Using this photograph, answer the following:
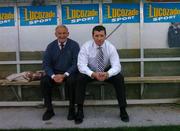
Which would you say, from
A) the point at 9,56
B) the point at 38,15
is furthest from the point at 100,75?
the point at 9,56

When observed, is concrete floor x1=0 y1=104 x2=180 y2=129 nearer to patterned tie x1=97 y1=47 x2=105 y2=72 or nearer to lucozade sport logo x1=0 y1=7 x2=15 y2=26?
patterned tie x1=97 y1=47 x2=105 y2=72

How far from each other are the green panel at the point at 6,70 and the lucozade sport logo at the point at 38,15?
32.0 inches

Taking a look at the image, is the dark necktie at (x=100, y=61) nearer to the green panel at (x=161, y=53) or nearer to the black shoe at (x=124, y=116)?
the black shoe at (x=124, y=116)

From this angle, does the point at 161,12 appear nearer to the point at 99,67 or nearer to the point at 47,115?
the point at 99,67

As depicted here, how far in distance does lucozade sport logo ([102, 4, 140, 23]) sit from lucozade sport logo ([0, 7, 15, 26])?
59.3 inches

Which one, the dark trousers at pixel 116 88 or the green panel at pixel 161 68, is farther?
the green panel at pixel 161 68

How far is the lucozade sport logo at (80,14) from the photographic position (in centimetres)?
694

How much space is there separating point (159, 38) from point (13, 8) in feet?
8.01

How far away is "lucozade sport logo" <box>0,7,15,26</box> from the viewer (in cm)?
701

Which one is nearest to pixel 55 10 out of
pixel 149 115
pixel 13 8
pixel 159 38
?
pixel 13 8

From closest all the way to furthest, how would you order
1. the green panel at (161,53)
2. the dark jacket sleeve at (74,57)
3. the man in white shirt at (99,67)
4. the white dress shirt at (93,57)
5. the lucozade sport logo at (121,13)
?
the man in white shirt at (99,67), the white dress shirt at (93,57), the dark jacket sleeve at (74,57), the lucozade sport logo at (121,13), the green panel at (161,53)

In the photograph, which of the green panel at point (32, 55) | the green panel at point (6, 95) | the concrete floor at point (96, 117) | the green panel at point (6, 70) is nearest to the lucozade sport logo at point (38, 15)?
the green panel at point (32, 55)

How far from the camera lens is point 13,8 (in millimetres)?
6996

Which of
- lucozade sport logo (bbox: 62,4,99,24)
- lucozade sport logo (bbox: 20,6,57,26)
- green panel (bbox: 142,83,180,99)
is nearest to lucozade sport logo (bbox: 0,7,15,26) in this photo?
lucozade sport logo (bbox: 20,6,57,26)
